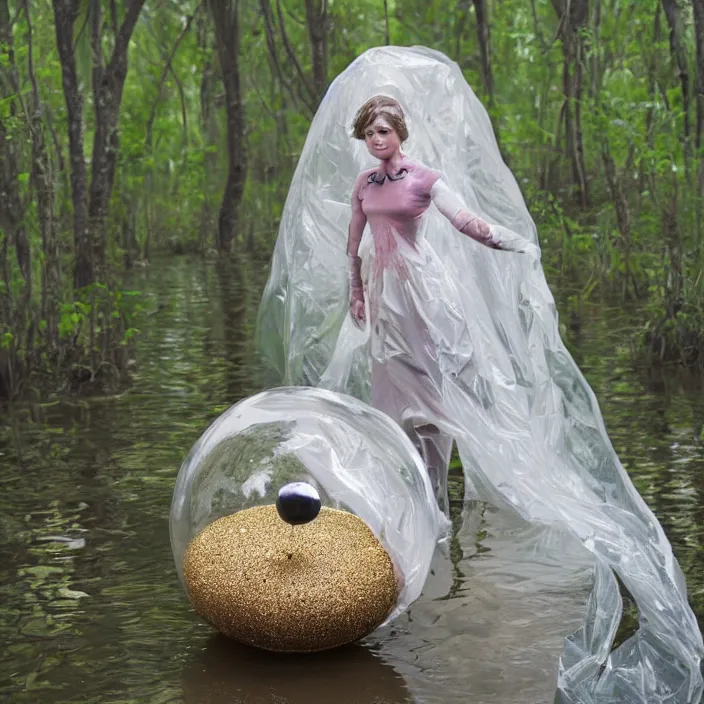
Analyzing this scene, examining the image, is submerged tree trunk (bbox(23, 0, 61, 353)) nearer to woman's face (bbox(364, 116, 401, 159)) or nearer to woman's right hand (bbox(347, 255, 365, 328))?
woman's right hand (bbox(347, 255, 365, 328))

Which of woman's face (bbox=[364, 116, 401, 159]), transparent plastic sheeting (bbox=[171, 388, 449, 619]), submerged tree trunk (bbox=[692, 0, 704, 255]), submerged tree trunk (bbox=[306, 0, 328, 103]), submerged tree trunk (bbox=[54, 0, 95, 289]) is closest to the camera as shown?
transparent plastic sheeting (bbox=[171, 388, 449, 619])

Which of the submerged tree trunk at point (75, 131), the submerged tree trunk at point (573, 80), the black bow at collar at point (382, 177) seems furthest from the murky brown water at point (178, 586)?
the submerged tree trunk at point (573, 80)

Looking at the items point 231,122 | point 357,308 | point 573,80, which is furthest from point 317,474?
point 231,122

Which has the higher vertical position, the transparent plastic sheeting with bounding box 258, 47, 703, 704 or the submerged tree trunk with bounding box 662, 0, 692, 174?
the submerged tree trunk with bounding box 662, 0, 692, 174

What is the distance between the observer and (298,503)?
4.03 metres

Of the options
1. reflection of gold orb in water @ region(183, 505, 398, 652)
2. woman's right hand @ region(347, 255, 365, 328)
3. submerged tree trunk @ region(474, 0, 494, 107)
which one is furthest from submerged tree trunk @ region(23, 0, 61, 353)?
submerged tree trunk @ region(474, 0, 494, 107)

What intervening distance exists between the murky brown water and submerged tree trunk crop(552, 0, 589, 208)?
A: 536cm

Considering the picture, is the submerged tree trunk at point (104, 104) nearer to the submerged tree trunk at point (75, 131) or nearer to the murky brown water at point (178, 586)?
the submerged tree trunk at point (75, 131)

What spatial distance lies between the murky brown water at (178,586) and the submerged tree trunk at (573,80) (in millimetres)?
5362

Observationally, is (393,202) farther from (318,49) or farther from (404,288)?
(318,49)

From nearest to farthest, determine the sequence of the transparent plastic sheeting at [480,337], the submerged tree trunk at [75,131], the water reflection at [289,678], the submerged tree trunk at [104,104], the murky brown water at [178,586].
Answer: the water reflection at [289,678] < the murky brown water at [178,586] < the transparent plastic sheeting at [480,337] < the submerged tree trunk at [75,131] < the submerged tree trunk at [104,104]

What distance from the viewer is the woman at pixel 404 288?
522 centimetres

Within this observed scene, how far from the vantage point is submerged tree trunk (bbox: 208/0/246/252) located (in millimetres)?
A: 15711

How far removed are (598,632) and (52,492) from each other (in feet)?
9.58
